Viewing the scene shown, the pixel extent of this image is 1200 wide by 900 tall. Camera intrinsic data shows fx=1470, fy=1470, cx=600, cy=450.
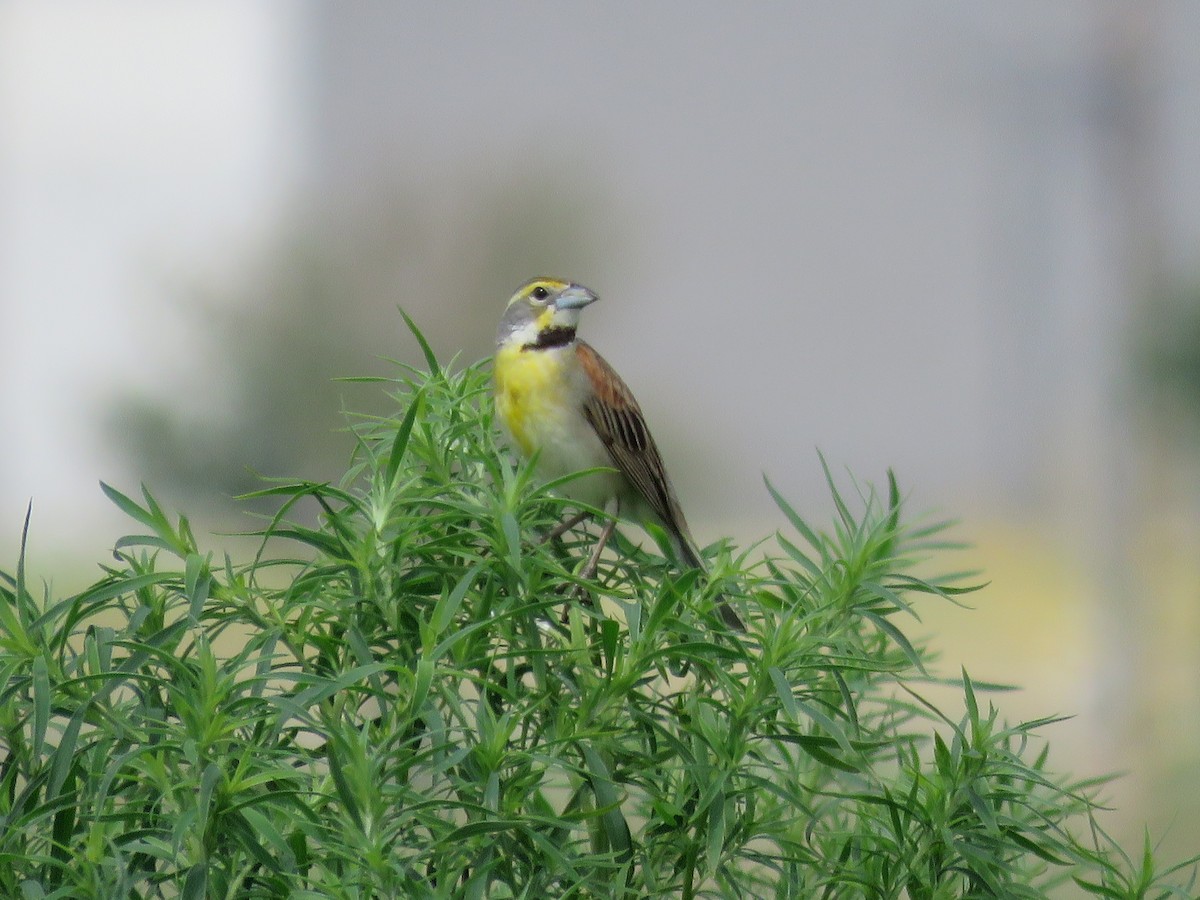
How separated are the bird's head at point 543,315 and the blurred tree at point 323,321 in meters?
6.05

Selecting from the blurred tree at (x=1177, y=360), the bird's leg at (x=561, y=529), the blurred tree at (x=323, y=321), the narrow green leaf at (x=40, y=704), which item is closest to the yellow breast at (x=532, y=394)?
the bird's leg at (x=561, y=529)

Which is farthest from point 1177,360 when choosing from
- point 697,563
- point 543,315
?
point 697,563

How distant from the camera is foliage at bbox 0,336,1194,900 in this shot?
751mm

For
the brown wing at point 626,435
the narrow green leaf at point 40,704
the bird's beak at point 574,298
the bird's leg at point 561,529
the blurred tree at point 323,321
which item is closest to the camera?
the narrow green leaf at point 40,704

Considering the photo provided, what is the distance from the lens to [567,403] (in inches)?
81.6

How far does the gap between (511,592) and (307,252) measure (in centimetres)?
994

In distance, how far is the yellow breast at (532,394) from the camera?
2041 mm

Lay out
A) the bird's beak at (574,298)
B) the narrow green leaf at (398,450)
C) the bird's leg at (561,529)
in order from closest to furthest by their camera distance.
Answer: the narrow green leaf at (398,450) → the bird's leg at (561,529) → the bird's beak at (574,298)

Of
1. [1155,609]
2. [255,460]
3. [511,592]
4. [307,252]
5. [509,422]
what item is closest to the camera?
[511,592]

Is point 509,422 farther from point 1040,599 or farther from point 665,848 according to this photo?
point 1040,599

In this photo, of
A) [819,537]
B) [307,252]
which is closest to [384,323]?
[307,252]

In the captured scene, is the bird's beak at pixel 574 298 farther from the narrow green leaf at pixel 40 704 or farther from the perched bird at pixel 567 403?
the narrow green leaf at pixel 40 704

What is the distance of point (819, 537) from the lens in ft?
3.14

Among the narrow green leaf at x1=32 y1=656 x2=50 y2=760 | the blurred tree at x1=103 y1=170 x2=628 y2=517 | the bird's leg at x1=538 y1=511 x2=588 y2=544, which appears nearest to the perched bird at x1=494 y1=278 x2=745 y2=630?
the bird's leg at x1=538 y1=511 x2=588 y2=544
